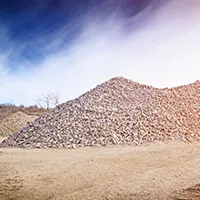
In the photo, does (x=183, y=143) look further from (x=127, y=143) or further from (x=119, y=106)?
(x=119, y=106)

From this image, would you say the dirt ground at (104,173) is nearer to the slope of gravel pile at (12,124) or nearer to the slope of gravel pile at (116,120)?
the slope of gravel pile at (116,120)

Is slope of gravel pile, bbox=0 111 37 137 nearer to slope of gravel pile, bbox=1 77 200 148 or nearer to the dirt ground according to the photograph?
slope of gravel pile, bbox=1 77 200 148

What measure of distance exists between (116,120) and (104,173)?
219 inches

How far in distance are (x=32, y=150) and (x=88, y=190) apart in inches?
227

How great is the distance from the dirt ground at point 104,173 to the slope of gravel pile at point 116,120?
3.00 ft

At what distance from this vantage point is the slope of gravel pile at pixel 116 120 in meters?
11.6

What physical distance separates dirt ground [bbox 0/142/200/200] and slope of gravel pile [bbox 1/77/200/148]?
0.91 meters

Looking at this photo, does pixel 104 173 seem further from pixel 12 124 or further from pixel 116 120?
pixel 12 124

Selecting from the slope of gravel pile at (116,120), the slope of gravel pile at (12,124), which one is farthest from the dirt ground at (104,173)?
the slope of gravel pile at (12,124)

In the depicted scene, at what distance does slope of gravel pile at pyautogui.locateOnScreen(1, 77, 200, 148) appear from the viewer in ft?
37.9

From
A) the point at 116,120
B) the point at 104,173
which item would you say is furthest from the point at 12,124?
Answer: the point at 104,173

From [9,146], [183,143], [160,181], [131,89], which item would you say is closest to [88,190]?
[160,181]

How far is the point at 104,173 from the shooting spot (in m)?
7.14

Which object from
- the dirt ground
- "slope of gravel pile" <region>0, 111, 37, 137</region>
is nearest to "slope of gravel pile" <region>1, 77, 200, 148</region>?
the dirt ground
